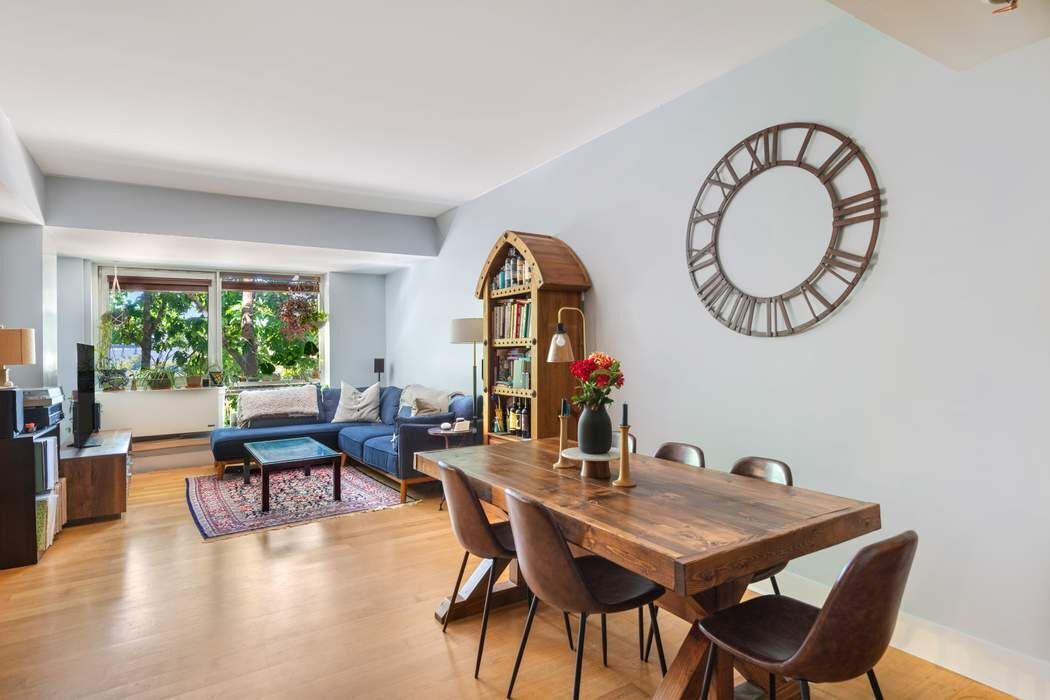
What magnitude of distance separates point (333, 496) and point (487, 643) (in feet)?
9.31

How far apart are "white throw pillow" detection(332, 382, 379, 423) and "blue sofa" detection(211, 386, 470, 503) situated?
7 centimetres

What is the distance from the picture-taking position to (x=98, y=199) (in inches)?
197

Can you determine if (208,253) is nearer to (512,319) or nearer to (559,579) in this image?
(512,319)

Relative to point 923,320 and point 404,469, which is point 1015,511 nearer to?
point 923,320

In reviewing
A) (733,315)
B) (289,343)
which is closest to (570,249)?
(733,315)

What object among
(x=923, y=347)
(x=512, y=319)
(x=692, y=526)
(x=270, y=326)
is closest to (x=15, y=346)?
(x=512, y=319)

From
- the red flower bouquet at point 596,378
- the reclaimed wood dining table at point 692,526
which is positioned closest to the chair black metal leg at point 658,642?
the reclaimed wood dining table at point 692,526

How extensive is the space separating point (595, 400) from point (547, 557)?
2.25 feet

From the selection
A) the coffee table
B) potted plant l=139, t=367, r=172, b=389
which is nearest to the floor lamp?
the coffee table

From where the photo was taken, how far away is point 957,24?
189 cm

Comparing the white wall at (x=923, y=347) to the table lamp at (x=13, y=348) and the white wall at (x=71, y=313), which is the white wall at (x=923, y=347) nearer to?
the table lamp at (x=13, y=348)

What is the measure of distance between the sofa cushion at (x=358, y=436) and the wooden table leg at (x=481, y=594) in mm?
2735

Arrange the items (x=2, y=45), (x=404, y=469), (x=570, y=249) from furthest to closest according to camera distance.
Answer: (x=404, y=469) → (x=570, y=249) → (x=2, y=45)

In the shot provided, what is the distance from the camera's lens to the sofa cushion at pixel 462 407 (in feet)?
17.6
